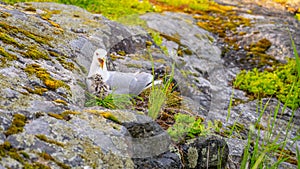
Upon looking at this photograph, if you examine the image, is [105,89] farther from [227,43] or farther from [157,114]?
[227,43]

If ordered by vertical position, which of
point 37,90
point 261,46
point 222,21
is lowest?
point 261,46

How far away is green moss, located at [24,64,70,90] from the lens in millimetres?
3100

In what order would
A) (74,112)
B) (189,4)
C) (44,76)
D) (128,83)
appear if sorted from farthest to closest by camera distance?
(189,4)
(128,83)
(44,76)
(74,112)

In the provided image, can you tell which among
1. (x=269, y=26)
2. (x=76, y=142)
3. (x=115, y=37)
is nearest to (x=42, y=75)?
(x=76, y=142)

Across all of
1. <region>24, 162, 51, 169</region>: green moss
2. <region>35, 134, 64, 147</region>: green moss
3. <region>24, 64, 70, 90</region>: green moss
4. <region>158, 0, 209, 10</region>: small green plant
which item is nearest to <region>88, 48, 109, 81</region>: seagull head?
<region>24, 64, 70, 90</region>: green moss

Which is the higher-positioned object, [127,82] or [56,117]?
[56,117]

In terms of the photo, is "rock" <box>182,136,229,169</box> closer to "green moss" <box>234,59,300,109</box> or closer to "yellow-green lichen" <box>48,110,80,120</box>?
"yellow-green lichen" <box>48,110,80,120</box>

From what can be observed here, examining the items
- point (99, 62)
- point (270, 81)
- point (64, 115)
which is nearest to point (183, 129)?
point (99, 62)

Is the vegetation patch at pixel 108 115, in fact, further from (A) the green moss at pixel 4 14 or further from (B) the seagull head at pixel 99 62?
(A) the green moss at pixel 4 14

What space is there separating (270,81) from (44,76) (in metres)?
5.99

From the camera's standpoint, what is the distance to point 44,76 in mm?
3172

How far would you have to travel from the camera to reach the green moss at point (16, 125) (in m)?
2.23

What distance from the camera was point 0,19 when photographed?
12.6 feet

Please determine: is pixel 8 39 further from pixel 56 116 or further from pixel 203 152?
pixel 203 152
